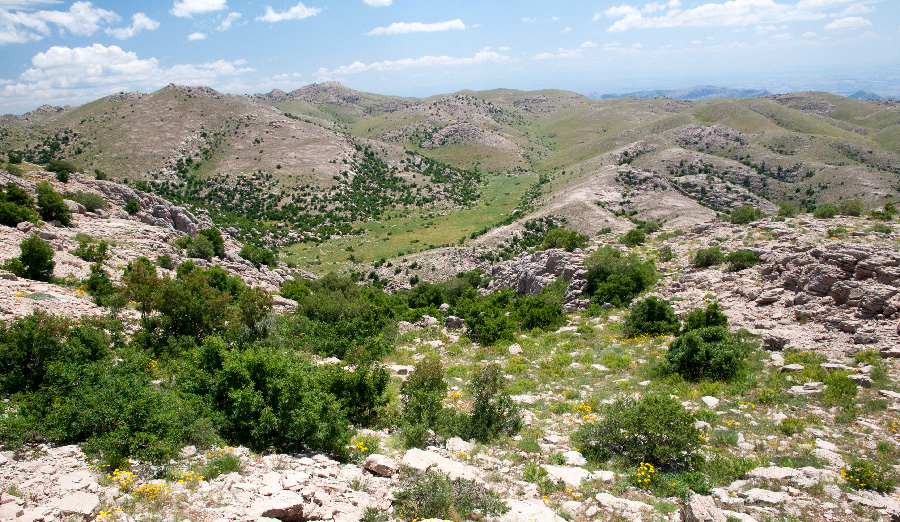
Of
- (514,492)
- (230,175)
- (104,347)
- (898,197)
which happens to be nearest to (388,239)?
(230,175)

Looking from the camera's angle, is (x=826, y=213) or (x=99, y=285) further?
(x=826, y=213)

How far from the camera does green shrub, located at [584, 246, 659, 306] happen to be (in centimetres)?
2245

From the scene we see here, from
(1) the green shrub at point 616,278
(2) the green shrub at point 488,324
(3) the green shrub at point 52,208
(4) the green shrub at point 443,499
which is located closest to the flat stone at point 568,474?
(4) the green shrub at point 443,499

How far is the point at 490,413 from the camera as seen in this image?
10.6 m

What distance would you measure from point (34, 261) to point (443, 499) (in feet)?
67.6

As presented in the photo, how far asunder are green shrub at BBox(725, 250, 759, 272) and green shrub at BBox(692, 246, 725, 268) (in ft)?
5.08

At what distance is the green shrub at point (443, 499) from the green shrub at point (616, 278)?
17.1 meters

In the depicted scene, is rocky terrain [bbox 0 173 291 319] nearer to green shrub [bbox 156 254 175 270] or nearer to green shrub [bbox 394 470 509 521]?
green shrub [bbox 156 254 175 270]

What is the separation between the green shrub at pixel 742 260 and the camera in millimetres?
20828

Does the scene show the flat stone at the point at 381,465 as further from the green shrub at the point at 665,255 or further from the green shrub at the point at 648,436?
the green shrub at the point at 665,255

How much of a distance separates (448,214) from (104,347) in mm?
66489

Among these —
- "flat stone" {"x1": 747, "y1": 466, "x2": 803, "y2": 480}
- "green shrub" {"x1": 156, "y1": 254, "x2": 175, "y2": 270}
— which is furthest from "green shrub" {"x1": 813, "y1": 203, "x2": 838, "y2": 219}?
"green shrub" {"x1": 156, "y1": 254, "x2": 175, "y2": 270}

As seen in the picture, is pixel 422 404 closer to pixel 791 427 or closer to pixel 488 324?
pixel 791 427

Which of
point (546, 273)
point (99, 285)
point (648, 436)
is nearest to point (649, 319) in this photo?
point (648, 436)
